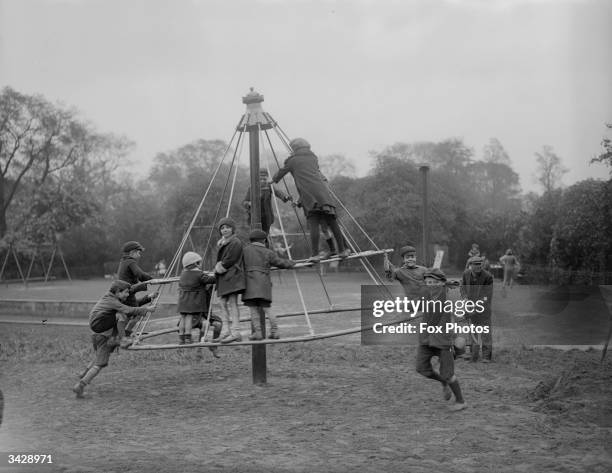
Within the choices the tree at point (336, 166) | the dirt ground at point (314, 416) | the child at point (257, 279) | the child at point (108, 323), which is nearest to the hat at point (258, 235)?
the child at point (257, 279)

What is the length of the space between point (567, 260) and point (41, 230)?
96.4 ft

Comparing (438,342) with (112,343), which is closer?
(438,342)

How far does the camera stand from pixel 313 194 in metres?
7.45

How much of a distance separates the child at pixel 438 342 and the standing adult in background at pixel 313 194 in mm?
1140

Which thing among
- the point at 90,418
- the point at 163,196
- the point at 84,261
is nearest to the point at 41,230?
the point at 84,261

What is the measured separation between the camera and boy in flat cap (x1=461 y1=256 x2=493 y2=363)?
9414 mm

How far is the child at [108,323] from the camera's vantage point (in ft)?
24.6

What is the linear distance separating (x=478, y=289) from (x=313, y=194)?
3.41m

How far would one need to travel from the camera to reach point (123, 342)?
7.36 metres

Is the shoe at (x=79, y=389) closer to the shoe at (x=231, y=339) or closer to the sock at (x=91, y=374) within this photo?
the sock at (x=91, y=374)

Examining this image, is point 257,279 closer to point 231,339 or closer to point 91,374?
point 231,339

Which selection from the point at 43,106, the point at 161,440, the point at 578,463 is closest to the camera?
the point at 578,463

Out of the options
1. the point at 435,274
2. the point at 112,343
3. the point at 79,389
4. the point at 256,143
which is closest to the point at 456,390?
the point at 435,274

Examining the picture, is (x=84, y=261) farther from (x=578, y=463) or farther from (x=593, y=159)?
(x=578, y=463)
